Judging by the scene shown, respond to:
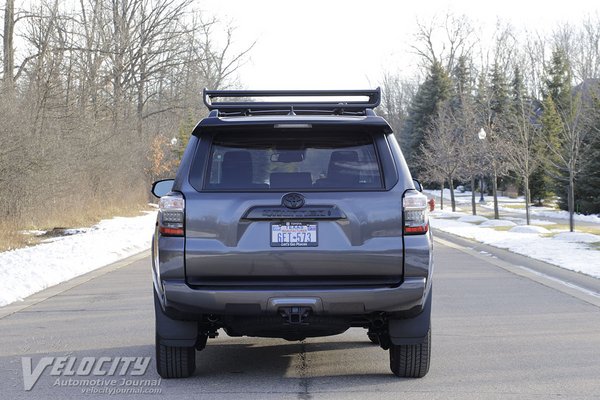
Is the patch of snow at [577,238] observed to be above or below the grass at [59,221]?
below

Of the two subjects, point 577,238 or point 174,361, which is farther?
point 577,238

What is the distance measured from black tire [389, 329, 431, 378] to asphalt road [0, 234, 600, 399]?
0.10 meters

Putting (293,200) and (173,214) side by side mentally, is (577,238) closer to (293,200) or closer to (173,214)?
(293,200)

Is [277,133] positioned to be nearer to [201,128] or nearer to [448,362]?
[201,128]

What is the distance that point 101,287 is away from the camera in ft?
43.8

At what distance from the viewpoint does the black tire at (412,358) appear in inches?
254

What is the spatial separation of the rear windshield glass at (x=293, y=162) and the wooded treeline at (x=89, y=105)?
52.4ft

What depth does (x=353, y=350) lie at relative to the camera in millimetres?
7883

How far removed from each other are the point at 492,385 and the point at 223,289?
7.09 ft

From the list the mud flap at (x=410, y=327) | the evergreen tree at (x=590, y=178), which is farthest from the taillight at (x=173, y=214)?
the evergreen tree at (x=590, y=178)

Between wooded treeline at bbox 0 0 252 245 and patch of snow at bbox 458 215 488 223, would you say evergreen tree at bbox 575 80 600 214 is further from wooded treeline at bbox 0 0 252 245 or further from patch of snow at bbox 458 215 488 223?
wooded treeline at bbox 0 0 252 245

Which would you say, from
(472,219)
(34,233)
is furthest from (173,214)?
(472,219)

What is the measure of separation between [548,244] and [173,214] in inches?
680

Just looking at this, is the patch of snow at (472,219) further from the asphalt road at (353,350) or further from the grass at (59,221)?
the asphalt road at (353,350)
